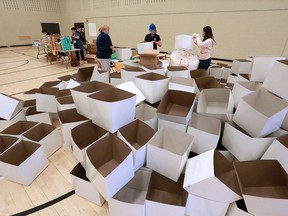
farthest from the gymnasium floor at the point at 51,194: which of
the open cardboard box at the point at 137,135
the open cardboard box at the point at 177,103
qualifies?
the open cardboard box at the point at 177,103

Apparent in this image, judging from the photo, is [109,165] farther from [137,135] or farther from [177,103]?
[177,103]

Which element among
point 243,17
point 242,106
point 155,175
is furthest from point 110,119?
point 243,17

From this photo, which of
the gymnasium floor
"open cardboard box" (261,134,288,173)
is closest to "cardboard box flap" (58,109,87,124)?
the gymnasium floor

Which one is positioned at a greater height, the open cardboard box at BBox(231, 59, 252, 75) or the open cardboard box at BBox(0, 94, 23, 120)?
the open cardboard box at BBox(231, 59, 252, 75)

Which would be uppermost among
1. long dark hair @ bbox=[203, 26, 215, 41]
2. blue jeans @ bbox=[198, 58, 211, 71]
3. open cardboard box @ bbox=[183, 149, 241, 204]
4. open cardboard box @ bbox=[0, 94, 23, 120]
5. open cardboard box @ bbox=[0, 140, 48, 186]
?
long dark hair @ bbox=[203, 26, 215, 41]

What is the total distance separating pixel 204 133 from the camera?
1322 millimetres

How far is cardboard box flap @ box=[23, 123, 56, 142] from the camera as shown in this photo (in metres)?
1.96

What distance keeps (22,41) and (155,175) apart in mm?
14452

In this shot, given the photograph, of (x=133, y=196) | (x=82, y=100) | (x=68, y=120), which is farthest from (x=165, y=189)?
(x=68, y=120)

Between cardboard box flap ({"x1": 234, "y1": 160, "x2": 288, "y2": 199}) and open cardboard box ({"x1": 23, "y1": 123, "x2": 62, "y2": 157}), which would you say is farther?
open cardboard box ({"x1": 23, "y1": 123, "x2": 62, "y2": 157})

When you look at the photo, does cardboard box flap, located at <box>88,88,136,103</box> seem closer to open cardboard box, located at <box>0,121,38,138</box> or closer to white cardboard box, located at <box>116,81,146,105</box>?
white cardboard box, located at <box>116,81,146,105</box>

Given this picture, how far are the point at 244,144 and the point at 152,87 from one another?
0.94 metres

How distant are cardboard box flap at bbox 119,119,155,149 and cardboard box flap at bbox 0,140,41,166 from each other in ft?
3.13

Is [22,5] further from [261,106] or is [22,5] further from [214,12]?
[261,106]
